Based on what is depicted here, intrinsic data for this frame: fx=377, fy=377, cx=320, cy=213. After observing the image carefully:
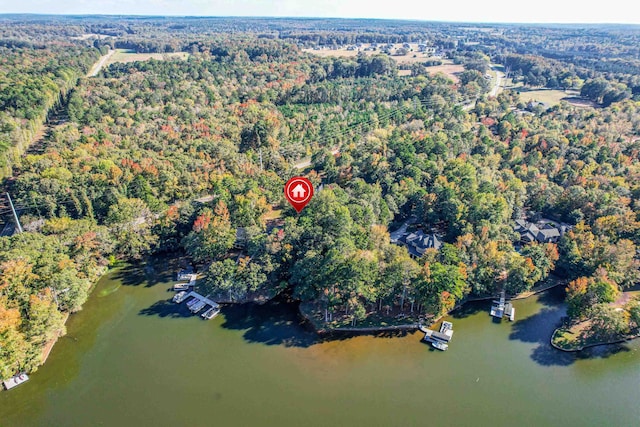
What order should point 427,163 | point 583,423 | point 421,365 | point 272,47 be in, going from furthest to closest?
point 272,47 → point 427,163 → point 421,365 → point 583,423

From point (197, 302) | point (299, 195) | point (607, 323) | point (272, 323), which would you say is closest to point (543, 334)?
point (607, 323)

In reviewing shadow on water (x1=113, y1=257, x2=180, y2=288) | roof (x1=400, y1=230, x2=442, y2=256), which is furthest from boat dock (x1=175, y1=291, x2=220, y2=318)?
roof (x1=400, y1=230, x2=442, y2=256)

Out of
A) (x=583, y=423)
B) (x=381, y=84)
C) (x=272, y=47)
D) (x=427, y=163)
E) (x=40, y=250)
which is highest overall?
(x=272, y=47)

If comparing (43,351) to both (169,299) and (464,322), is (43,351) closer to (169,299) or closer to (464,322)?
(169,299)

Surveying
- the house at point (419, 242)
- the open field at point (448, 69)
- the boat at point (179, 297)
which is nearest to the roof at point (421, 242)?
the house at point (419, 242)

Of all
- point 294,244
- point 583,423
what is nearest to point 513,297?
point 583,423
